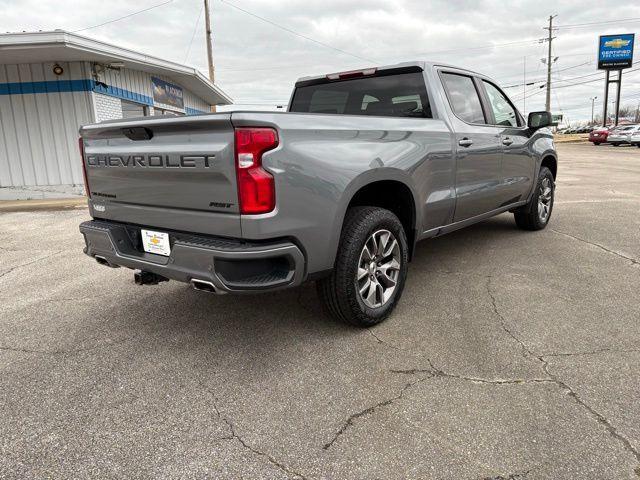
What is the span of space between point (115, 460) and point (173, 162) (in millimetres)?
1549

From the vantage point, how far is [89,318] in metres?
3.73

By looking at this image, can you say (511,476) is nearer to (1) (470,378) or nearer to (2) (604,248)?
(1) (470,378)

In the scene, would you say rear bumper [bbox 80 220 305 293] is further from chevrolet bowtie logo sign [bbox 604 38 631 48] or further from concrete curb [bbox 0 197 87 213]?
chevrolet bowtie logo sign [bbox 604 38 631 48]

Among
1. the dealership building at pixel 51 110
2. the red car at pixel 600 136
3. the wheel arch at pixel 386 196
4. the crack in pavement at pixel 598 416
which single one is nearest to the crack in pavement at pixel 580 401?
the crack in pavement at pixel 598 416

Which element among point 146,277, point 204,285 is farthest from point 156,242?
A: point 204,285

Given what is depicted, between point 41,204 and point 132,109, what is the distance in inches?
164

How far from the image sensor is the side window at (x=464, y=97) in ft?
13.8

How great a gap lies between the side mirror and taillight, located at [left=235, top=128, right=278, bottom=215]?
377cm

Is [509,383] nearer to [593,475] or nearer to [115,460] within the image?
[593,475]

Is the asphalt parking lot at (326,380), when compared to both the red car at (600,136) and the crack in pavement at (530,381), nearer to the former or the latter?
the crack in pavement at (530,381)

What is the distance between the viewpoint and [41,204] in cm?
1052

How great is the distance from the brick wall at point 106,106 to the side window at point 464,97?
31.4 ft

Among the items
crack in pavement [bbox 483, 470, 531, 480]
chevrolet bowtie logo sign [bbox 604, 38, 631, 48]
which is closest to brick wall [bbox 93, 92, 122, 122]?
crack in pavement [bbox 483, 470, 531, 480]

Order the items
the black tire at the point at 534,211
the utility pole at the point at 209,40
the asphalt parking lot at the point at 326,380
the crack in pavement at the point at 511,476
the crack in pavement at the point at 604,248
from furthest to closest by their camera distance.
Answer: the utility pole at the point at 209,40 < the black tire at the point at 534,211 < the crack in pavement at the point at 604,248 < the asphalt parking lot at the point at 326,380 < the crack in pavement at the point at 511,476
